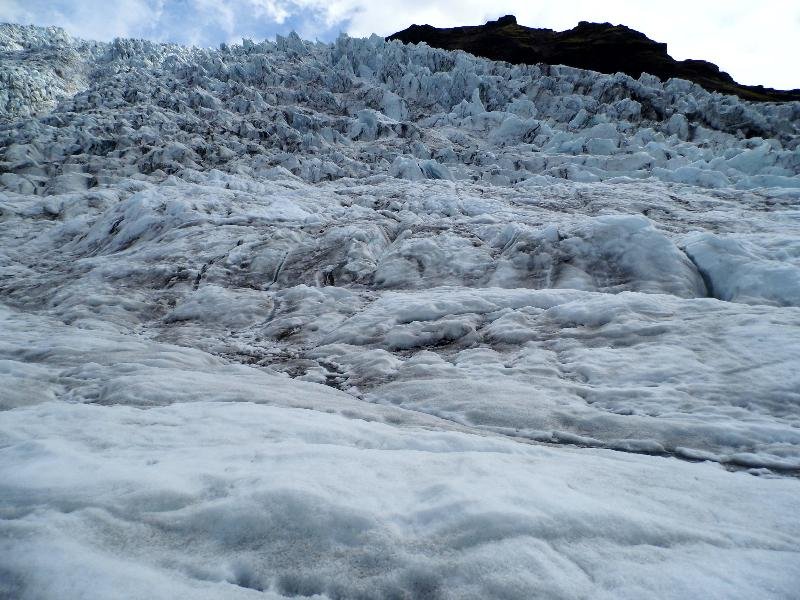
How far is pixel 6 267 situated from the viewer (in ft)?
31.8

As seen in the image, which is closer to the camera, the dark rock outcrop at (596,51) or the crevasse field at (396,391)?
the crevasse field at (396,391)

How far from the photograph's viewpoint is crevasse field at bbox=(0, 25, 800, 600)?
1.75 m

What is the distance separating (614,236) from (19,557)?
810 centimetres

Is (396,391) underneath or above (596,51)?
underneath

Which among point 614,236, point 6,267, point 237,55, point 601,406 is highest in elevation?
point 237,55

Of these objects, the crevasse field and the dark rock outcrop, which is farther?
the dark rock outcrop

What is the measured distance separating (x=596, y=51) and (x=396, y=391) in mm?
53766

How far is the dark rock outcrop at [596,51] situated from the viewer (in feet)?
138

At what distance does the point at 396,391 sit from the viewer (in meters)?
4.50

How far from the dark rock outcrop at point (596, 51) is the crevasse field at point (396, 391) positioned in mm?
34140

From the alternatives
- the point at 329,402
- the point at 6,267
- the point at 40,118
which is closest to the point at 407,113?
the point at 40,118

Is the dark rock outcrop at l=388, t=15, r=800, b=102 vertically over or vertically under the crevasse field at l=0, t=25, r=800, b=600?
over

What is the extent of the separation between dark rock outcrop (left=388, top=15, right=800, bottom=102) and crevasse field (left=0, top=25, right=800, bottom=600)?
3414cm

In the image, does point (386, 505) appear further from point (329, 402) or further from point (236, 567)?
point (329, 402)
